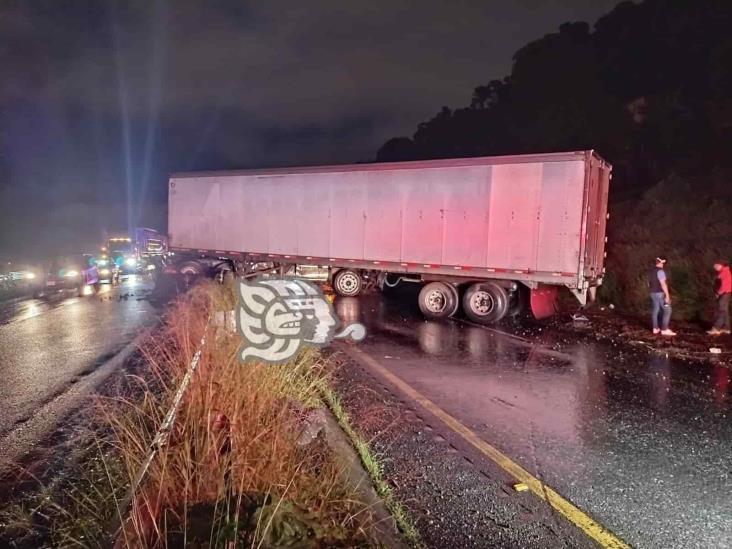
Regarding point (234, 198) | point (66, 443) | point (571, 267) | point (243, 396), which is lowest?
point (66, 443)

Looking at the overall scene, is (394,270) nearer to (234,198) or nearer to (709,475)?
(234,198)

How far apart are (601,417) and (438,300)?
7.84 meters

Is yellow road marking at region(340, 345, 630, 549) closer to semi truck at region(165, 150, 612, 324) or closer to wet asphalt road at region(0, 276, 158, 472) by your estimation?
wet asphalt road at region(0, 276, 158, 472)

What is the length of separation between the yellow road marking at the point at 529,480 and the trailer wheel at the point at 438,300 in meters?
6.59

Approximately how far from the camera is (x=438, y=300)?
45.6ft

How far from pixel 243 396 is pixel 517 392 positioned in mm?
3799

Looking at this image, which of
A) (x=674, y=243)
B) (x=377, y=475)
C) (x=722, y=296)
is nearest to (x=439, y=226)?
(x=722, y=296)

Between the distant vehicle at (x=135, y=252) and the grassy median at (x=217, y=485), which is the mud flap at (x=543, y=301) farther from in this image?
the distant vehicle at (x=135, y=252)

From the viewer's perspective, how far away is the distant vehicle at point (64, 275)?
22733 millimetres

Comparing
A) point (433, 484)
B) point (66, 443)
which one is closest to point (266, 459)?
point (433, 484)

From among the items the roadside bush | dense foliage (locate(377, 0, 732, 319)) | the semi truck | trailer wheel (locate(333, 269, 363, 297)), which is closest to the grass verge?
the semi truck

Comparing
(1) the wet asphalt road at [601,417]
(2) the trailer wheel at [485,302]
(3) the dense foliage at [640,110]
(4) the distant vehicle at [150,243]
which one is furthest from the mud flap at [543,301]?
(4) the distant vehicle at [150,243]

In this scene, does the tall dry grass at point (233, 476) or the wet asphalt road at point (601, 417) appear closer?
the tall dry grass at point (233, 476)

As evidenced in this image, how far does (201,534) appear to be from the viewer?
10.2 feet
